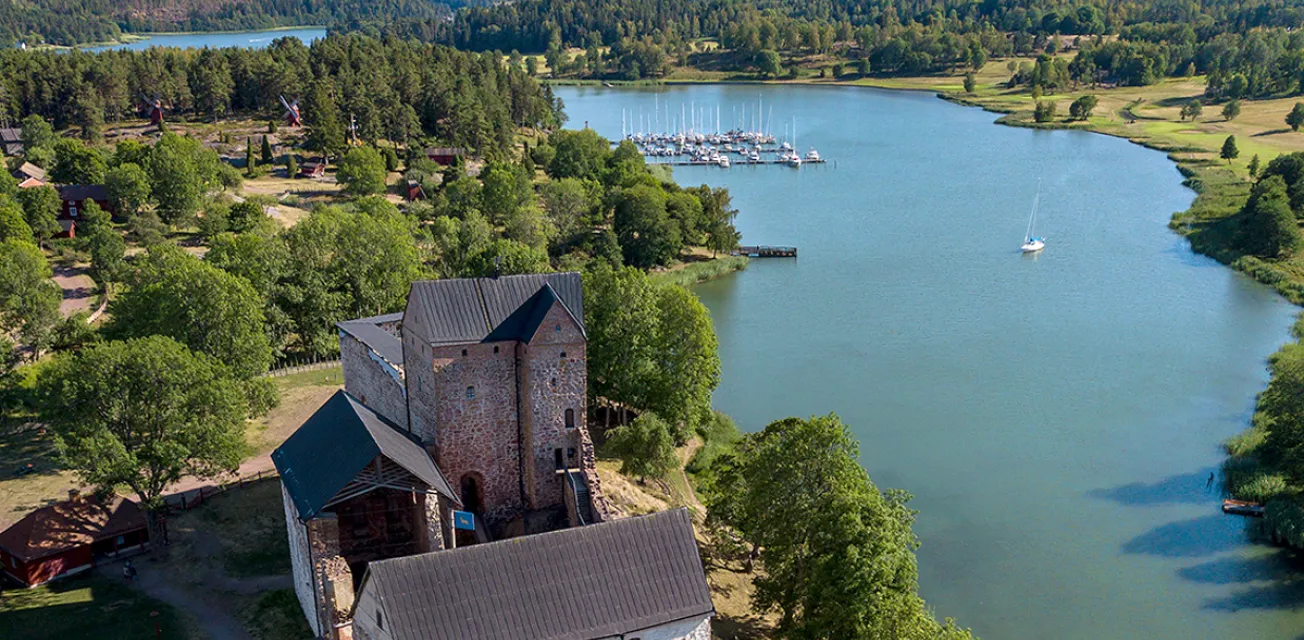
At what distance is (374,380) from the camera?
1403 inches

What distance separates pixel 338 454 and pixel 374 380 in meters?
8.56

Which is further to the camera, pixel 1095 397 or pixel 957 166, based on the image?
pixel 957 166

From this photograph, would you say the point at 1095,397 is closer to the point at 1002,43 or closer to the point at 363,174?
the point at 363,174

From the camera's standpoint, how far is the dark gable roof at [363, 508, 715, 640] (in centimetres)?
2188

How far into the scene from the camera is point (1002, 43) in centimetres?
18825

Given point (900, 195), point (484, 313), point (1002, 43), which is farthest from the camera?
point (1002, 43)

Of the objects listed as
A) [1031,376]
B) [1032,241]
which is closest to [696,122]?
[1032,241]

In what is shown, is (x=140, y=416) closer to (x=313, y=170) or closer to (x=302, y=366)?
(x=302, y=366)

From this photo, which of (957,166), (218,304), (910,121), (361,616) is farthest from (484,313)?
(910,121)

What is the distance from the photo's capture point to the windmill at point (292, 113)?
330 ft

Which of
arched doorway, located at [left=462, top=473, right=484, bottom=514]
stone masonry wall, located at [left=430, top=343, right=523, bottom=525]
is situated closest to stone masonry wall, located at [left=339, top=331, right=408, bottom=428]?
stone masonry wall, located at [left=430, top=343, right=523, bottom=525]

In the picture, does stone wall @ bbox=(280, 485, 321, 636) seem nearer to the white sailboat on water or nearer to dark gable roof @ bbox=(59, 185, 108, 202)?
dark gable roof @ bbox=(59, 185, 108, 202)

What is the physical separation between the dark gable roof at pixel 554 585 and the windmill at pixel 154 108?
301 ft

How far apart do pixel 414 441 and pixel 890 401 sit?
86.3ft
